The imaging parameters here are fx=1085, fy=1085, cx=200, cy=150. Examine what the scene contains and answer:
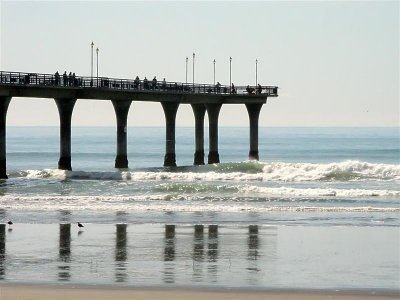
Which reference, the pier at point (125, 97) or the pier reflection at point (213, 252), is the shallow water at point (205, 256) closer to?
the pier reflection at point (213, 252)

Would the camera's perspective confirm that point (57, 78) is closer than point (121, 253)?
No

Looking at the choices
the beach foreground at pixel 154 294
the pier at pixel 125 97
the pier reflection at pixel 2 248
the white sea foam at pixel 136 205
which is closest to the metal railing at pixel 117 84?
the pier at pixel 125 97

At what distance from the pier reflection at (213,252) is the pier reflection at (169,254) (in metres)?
0.88

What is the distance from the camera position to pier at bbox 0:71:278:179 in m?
58.5

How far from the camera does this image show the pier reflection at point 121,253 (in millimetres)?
24261

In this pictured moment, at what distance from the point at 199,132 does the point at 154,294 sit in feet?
173

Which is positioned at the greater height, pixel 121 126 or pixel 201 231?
pixel 121 126

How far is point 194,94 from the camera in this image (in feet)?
234

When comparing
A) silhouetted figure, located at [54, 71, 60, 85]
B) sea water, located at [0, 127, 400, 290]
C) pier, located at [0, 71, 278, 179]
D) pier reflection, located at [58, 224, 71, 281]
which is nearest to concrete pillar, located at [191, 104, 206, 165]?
pier, located at [0, 71, 278, 179]

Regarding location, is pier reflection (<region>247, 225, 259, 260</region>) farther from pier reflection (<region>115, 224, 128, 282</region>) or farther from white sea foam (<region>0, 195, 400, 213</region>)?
white sea foam (<region>0, 195, 400, 213</region>)

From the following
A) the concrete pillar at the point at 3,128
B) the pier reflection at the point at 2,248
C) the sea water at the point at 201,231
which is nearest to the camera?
the sea water at the point at 201,231

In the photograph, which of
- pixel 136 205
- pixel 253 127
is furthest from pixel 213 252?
pixel 253 127

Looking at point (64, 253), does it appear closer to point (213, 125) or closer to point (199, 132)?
point (213, 125)

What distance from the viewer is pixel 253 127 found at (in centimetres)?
7456
